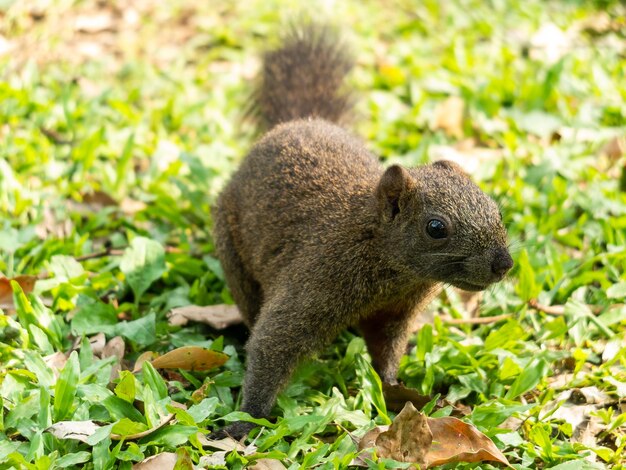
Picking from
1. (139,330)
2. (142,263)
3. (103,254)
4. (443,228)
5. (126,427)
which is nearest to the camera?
(126,427)

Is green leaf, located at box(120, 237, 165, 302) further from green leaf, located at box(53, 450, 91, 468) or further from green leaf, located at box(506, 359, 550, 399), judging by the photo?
green leaf, located at box(506, 359, 550, 399)

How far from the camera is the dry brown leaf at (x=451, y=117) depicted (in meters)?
7.28

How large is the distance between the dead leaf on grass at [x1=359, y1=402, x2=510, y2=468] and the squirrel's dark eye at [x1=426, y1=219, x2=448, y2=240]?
892 mm

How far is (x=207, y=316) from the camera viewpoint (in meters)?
5.24

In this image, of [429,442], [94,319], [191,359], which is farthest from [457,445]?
[94,319]

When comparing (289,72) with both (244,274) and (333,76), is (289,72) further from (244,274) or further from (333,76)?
(244,274)

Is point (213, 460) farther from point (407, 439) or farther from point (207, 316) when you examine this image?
point (207, 316)

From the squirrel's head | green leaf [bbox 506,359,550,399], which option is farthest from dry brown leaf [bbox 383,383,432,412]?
the squirrel's head

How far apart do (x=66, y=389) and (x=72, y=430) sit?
273 millimetres

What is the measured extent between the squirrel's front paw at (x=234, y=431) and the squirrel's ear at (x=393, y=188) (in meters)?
1.37

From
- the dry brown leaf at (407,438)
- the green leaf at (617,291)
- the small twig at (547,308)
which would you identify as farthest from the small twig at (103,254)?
the green leaf at (617,291)

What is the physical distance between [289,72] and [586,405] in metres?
3.20

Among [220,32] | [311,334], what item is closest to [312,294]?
[311,334]

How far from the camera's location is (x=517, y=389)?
15.0 ft
